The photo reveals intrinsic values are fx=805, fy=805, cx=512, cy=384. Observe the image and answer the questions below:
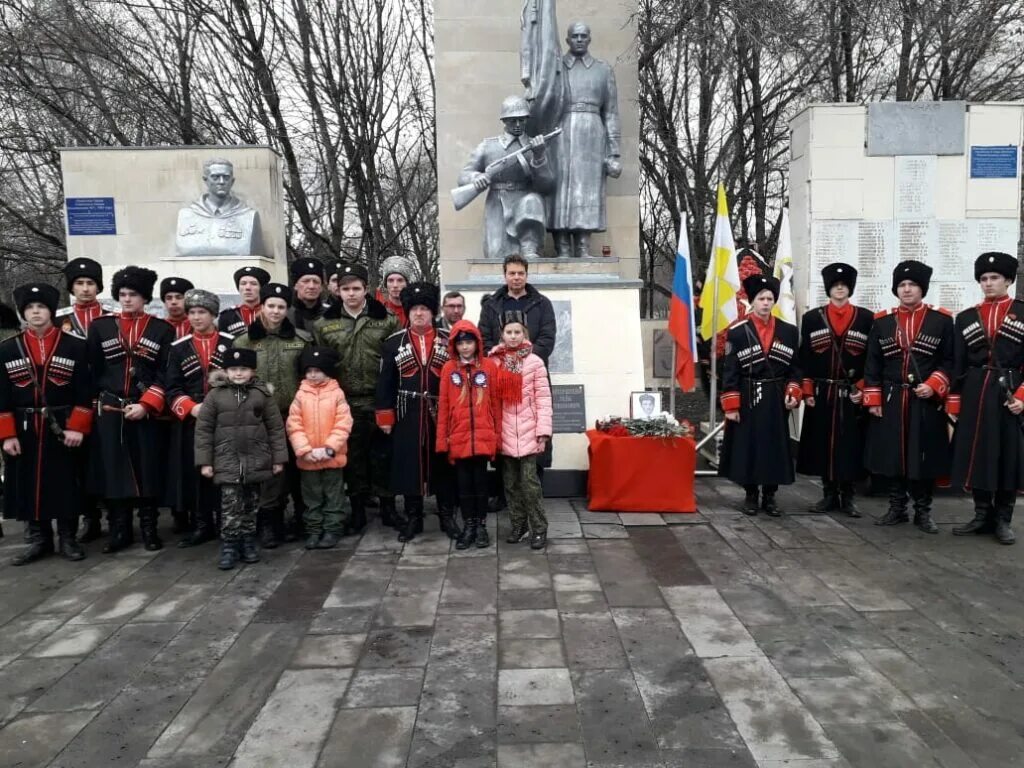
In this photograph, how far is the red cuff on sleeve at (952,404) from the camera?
5594 mm

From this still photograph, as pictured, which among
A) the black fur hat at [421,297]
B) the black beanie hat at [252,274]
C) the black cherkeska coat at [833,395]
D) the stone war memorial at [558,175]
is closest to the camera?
the black fur hat at [421,297]

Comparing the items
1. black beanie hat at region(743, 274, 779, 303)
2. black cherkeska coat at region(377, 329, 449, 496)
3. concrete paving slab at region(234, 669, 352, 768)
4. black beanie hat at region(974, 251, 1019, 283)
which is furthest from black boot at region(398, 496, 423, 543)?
black beanie hat at region(974, 251, 1019, 283)

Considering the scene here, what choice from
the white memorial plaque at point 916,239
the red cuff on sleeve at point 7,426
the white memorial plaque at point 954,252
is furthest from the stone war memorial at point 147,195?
the white memorial plaque at point 954,252

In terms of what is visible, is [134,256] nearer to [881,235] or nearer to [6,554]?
[6,554]

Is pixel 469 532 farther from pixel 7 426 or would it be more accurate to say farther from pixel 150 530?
pixel 7 426

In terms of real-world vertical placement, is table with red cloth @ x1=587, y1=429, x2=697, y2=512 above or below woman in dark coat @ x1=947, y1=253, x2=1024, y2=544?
Result: below

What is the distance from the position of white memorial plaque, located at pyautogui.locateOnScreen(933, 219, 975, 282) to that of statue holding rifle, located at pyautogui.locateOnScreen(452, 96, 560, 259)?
3647 millimetres

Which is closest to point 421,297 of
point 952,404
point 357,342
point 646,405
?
point 357,342

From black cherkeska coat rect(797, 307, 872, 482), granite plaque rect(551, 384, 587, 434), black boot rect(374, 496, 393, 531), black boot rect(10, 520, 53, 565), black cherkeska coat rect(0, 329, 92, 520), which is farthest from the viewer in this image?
granite plaque rect(551, 384, 587, 434)

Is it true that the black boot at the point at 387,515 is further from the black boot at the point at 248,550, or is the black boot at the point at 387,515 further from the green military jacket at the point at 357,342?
the black boot at the point at 248,550

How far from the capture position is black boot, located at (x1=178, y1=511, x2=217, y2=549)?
5.57 metres

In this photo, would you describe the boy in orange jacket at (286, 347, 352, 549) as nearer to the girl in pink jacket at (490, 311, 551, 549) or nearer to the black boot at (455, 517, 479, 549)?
the black boot at (455, 517, 479, 549)

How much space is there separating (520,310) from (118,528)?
10.5 ft

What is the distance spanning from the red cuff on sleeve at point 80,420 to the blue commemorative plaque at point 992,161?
24.9 feet
